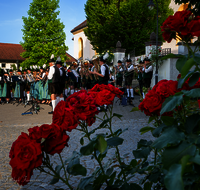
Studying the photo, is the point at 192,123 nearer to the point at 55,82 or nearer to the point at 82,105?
the point at 82,105

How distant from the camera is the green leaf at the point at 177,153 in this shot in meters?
0.90

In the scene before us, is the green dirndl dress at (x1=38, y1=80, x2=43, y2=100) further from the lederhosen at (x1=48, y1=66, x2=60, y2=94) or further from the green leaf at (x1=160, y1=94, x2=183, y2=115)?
the green leaf at (x1=160, y1=94, x2=183, y2=115)

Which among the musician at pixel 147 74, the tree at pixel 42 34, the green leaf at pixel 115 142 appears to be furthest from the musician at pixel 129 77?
the tree at pixel 42 34

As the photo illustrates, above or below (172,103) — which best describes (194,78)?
above

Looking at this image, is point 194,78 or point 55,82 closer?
point 194,78

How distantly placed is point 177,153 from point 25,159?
2.34 feet

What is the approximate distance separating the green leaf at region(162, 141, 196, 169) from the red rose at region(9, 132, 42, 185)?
62 cm

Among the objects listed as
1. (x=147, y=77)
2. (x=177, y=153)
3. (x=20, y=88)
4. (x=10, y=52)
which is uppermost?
(x=10, y=52)

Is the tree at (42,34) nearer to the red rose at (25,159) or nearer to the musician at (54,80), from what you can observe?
the musician at (54,80)

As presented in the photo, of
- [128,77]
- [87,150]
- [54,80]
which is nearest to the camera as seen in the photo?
[87,150]

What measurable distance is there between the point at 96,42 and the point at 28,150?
27.9 m

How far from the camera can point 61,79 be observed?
33.8 ft

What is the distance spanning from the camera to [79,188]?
162 cm

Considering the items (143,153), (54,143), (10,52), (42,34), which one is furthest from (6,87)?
(10,52)
